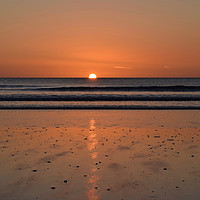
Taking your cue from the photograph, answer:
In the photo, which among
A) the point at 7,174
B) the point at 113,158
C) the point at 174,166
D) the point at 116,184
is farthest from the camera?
the point at 113,158

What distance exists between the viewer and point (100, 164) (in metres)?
7.71

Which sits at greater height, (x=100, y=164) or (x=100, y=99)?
(x=100, y=99)

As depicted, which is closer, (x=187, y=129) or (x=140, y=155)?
(x=140, y=155)

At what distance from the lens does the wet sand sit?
5.84 m

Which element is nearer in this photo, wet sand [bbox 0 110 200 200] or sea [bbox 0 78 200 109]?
wet sand [bbox 0 110 200 200]

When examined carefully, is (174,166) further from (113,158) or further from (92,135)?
(92,135)

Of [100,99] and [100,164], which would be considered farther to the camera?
[100,99]

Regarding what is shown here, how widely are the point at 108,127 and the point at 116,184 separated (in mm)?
7556

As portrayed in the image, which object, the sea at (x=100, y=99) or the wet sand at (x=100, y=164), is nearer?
the wet sand at (x=100, y=164)

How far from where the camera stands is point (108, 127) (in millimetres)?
13789

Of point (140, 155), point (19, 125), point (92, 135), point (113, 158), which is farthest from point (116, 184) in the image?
point (19, 125)

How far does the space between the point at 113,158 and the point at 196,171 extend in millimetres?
2608

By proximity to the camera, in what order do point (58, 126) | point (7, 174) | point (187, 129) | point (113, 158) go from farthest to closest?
point (58, 126)
point (187, 129)
point (113, 158)
point (7, 174)

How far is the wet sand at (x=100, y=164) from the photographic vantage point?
5.84 metres
